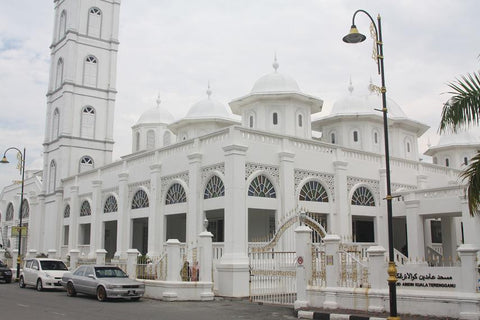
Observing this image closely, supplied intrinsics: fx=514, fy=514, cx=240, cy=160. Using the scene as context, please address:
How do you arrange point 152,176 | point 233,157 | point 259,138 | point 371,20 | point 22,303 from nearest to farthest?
1. point 371,20
2. point 22,303
3. point 233,157
4. point 259,138
5. point 152,176

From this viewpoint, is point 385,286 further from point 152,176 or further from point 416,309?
point 152,176

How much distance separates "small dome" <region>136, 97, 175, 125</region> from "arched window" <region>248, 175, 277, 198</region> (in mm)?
21253

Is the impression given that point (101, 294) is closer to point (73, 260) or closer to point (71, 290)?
Answer: point (71, 290)

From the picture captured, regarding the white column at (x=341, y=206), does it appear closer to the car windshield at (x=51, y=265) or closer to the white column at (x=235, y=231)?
the white column at (x=235, y=231)

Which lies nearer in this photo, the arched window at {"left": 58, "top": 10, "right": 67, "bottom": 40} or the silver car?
the silver car

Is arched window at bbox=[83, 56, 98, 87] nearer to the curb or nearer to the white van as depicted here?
the white van

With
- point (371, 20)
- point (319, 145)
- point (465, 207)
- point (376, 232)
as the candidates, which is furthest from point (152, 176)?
point (371, 20)

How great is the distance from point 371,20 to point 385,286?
6.36m

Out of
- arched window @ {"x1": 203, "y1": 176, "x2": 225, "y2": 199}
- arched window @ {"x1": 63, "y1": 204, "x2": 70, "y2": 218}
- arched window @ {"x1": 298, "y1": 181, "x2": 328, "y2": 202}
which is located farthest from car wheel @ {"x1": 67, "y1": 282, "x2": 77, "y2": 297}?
arched window @ {"x1": 63, "y1": 204, "x2": 70, "y2": 218}

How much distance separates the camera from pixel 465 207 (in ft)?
68.9

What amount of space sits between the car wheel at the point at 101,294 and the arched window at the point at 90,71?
22.7m

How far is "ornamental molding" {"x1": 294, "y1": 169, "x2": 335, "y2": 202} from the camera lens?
21844mm

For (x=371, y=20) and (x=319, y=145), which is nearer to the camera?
(x=371, y=20)

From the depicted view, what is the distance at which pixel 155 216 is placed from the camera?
2411 cm
